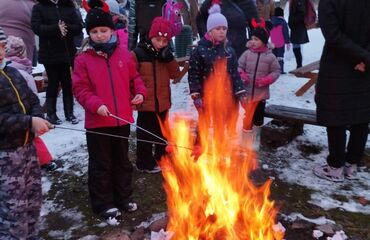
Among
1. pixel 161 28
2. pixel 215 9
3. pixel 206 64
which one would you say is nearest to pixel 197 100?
pixel 206 64

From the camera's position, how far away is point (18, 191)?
10.4 feet

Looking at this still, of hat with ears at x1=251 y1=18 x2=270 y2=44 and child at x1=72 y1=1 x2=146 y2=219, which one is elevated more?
hat with ears at x1=251 y1=18 x2=270 y2=44

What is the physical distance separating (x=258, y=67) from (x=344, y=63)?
1.33 m

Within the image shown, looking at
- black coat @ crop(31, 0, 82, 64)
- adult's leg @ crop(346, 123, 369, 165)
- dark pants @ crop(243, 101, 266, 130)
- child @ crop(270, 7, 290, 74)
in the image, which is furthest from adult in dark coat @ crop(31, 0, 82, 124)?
child @ crop(270, 7, 290, 74)

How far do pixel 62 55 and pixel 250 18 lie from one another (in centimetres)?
325

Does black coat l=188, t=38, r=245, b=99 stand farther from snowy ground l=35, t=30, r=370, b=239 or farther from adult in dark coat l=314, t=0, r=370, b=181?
snowy ground l=35, t=30, r=370, b=239

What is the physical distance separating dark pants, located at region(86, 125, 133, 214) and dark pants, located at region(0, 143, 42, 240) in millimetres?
697

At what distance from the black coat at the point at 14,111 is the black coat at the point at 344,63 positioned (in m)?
3.26

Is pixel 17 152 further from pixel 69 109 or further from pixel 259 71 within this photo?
pixel 69 109

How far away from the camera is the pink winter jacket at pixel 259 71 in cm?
552

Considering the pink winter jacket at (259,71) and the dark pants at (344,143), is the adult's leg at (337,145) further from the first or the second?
the pink winter jacket at (259,71)

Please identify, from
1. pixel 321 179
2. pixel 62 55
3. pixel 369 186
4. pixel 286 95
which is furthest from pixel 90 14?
pixel 286 95

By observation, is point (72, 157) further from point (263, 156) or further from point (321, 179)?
point (321, 179)

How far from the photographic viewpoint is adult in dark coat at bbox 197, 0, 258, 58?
625 centimetres
